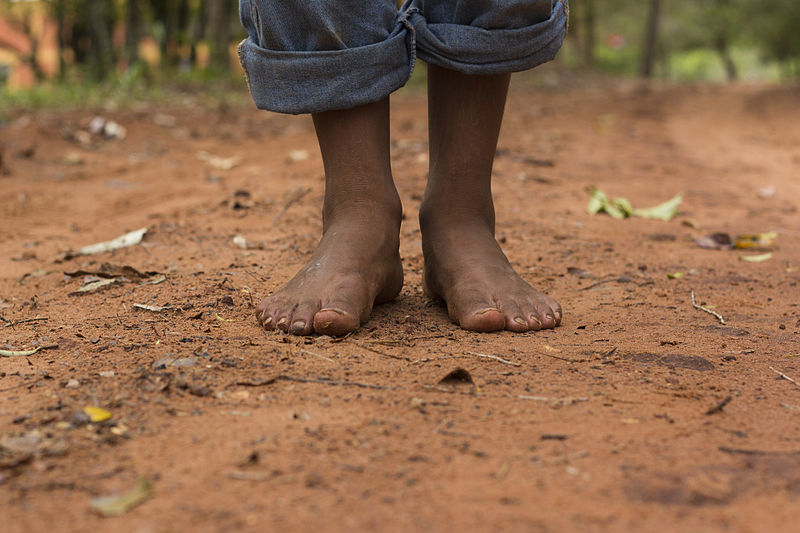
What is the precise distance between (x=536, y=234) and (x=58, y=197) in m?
1.94

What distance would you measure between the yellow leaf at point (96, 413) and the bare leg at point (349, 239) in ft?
1.47

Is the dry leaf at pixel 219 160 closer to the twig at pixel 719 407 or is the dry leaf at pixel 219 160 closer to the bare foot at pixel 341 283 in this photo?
the bare foot at pixel 341 283

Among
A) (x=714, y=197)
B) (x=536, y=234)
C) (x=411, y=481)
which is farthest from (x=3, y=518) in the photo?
(x=714, y=197)

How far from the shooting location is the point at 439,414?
1170 mm

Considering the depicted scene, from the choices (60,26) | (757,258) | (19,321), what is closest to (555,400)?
(19,321)

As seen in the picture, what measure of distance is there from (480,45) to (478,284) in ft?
1.61

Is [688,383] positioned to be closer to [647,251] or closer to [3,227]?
[647,251]

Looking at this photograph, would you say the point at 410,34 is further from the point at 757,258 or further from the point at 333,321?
the point at 757,258

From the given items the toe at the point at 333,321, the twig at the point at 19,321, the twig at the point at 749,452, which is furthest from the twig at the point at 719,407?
the twig at the point at 19,321

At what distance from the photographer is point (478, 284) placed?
1.66 m

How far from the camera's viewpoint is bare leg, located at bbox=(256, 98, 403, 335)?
5.05ft

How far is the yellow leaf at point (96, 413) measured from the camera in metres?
1.12

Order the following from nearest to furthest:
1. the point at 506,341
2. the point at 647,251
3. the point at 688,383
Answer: the point at 688,383 → the point at 506,341 → the point at 647,251

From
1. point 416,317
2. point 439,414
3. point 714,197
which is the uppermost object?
point 439,414
